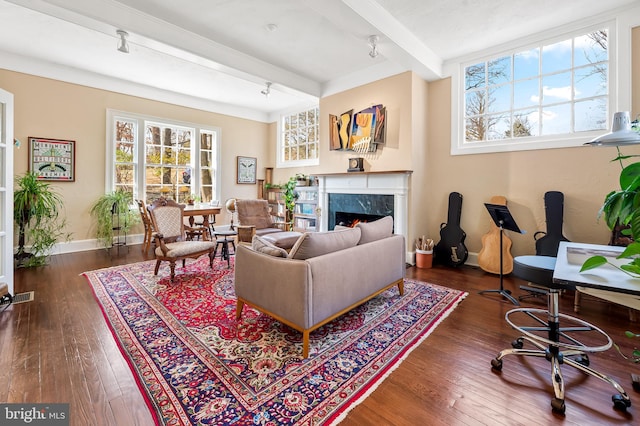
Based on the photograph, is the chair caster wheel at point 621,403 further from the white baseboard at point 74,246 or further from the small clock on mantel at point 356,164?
the white baseboard at point 74,246

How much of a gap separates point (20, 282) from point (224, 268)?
2.28 m

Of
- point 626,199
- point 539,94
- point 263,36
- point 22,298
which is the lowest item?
point 22,298

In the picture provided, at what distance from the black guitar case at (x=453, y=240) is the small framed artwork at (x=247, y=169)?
15.9ft

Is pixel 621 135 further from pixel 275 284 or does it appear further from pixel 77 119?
pixel 77 119

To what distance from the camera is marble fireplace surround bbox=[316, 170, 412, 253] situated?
14.3 ft

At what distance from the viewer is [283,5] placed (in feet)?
10.1

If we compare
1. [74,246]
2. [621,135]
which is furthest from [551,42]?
[74,246]

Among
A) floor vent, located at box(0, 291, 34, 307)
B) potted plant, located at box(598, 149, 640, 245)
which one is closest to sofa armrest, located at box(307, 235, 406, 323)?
potted plant, located at box(598, 149, 640, 245)

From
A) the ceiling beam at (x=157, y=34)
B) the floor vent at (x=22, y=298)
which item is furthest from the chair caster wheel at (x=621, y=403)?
the ceiling beam at (x=157, y=34)

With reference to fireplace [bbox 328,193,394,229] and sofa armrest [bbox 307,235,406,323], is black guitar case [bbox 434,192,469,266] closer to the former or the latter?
fireplace [bbox 328,193,394,229]

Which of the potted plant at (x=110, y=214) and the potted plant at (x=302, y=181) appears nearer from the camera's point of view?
the potted plant at (x=110, y=214)

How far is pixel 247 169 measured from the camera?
7.38 metres

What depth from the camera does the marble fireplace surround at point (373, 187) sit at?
4.37 meters

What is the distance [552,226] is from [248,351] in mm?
3696
